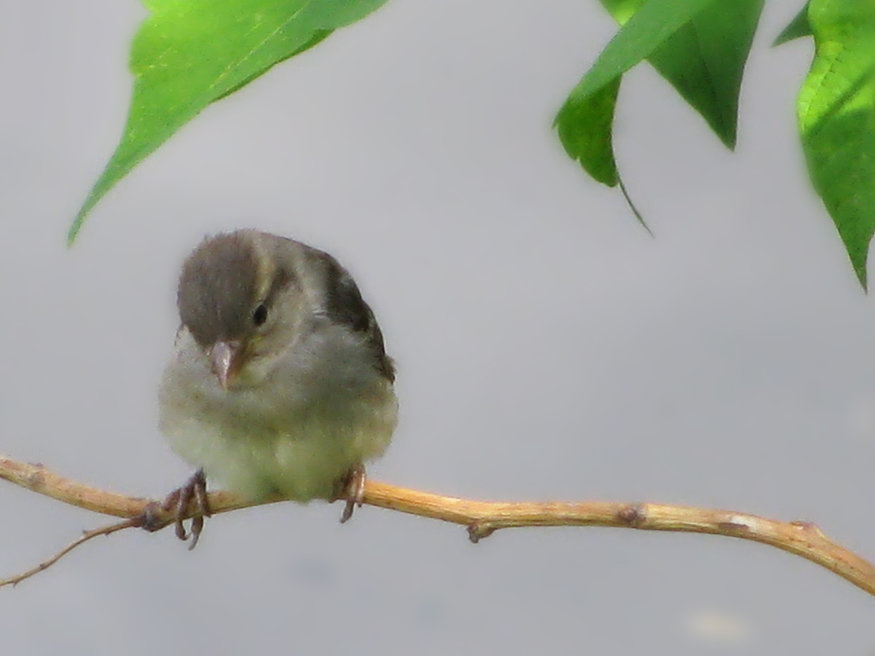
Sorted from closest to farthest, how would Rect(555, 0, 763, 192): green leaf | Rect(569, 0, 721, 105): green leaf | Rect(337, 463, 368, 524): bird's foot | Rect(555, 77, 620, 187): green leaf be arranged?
1. Rect(569, 0, 721, 105): green leaf
2. Rect(555, 0, 763, 192): green leaf
3. Rect(555, 77, 620, 187): green leaf
4. Rect(337, 463, 368, 524): bird's foot

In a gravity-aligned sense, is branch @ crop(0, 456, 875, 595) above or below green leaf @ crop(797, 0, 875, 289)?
below

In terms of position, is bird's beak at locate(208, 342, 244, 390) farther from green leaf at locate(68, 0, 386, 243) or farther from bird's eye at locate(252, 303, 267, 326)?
green leaf at locate(68, 0, 386, 243)

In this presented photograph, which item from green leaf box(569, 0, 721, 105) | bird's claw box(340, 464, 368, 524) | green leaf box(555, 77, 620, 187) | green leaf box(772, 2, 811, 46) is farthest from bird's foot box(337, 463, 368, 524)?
green leaf box(569, 0, 721, 105)

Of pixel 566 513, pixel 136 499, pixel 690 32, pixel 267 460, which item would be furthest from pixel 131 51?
pixel 267 460

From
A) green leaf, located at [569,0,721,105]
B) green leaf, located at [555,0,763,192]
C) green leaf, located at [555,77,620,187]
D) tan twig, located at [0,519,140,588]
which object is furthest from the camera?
tan twig, located at [0,519,140,588]

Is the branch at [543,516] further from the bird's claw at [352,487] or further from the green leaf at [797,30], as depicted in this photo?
the green leaf at [797,30]

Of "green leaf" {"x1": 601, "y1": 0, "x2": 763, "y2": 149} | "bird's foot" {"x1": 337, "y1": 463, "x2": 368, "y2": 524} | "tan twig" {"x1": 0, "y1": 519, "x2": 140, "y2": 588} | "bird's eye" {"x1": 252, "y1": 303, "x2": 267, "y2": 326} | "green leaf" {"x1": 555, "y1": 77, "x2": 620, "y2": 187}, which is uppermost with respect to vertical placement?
"green leaf" {"x1": 601, "y1": 0, "x2": 763, "y2": 149}

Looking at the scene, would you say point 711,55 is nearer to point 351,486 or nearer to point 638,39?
point 638,39
